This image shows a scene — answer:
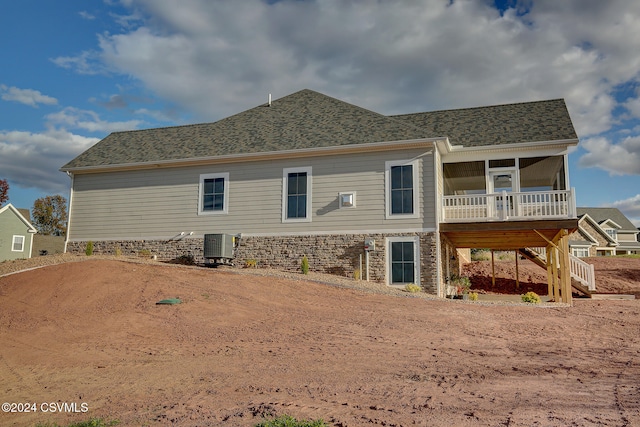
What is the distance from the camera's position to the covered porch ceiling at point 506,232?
16516 millimetres

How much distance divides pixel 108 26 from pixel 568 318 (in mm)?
15770

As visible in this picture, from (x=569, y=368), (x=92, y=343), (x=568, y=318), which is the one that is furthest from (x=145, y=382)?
(x=568, y=318)

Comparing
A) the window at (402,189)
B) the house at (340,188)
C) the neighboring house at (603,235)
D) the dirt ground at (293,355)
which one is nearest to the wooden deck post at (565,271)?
the house at (340,188)

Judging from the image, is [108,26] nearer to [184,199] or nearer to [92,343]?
[184,199]

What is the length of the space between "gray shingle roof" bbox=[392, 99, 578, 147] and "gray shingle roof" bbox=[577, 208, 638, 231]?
4198 centimetres

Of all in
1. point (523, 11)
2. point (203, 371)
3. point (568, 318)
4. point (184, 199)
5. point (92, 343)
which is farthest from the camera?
point (184, 199)

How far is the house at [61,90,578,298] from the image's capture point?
17.3m

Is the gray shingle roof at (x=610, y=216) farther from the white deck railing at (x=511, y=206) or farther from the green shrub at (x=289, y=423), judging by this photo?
the green shrub at (x=289, y=423)

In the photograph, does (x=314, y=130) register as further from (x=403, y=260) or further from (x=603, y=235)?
(x=603, y=235)

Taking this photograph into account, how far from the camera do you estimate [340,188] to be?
18.3 meters

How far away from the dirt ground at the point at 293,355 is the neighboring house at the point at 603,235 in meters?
36.8

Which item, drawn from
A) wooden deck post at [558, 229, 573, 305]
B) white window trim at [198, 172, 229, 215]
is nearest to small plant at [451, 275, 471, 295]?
wooden deck post at [558, 229, 573, 305]

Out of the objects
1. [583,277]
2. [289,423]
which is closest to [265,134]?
[583,277]

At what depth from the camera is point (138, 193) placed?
68.7 feet
